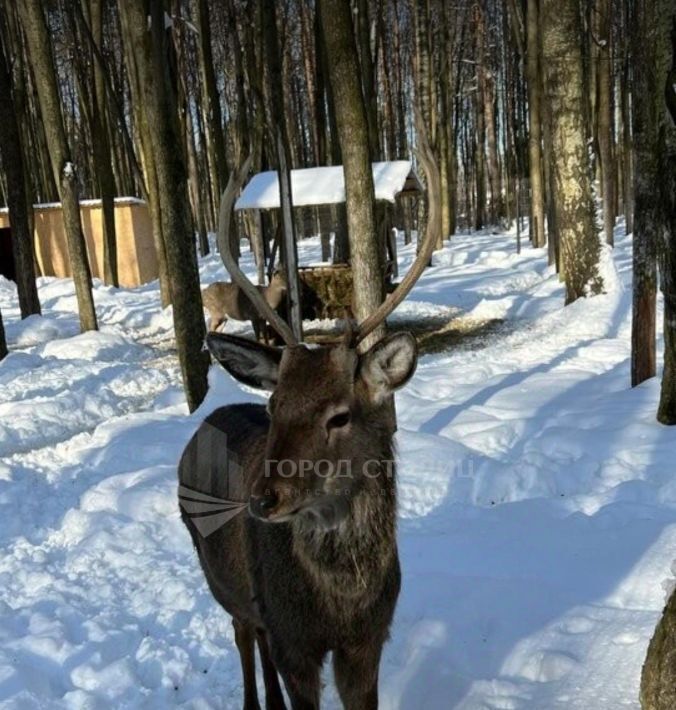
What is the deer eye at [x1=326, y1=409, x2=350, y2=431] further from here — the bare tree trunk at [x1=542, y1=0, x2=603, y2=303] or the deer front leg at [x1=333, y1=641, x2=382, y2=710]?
the bare tree trunk at [x1=542, y1=0, x2=603, y2=303]

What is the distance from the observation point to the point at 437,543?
429 centimetres

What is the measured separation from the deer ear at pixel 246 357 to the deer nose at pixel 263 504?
57cm

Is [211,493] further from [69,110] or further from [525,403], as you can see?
[69,110]

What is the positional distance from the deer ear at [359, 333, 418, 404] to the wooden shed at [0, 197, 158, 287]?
21452mm

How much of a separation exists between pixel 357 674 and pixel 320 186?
10.2m

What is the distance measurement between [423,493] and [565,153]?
7611 millimetres

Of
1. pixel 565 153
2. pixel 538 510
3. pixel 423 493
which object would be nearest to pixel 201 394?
pixel 423 493

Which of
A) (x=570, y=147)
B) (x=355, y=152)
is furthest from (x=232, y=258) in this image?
(x=570, y=147)

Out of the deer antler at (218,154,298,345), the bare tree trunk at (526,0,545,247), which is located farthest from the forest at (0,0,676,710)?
the bare tree trunk at (526,0,545,247)

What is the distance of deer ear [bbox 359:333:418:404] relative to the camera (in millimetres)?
2492

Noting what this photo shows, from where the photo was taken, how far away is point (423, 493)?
16.8 feet

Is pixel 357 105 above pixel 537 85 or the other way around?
the other way around

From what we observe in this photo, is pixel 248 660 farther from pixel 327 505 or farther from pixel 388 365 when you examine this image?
pixel 388 365

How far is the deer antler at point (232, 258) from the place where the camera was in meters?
2.73
